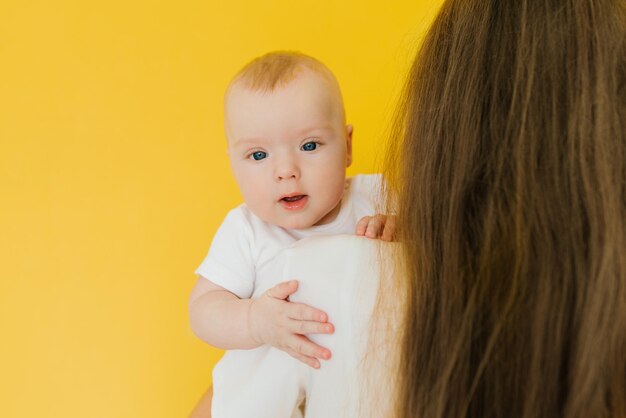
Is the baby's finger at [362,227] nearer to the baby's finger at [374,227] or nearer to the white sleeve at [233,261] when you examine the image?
the baby's finger at [374,227]

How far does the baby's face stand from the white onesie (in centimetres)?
5

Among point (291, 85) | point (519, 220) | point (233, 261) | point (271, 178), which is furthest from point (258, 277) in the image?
point (519, 220)

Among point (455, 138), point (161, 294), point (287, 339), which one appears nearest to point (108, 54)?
point (161, 294)

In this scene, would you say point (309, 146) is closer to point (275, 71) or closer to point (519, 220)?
point (275, 71)

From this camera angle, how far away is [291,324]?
2.70 feet

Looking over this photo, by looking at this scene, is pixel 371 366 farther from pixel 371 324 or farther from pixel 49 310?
pixel 49 310

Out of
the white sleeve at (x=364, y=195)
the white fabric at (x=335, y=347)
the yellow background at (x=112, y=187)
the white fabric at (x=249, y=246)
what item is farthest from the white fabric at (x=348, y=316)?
the yellow background at (x=112, y=187)

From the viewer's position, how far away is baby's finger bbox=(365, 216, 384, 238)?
3.36 feet

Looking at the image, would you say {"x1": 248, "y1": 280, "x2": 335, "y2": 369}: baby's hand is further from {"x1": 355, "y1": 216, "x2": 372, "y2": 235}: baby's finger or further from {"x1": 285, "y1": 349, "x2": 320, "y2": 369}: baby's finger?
{"x1": 355, "y1": 216, "x2": 372, "y2": 235}: baby's finger

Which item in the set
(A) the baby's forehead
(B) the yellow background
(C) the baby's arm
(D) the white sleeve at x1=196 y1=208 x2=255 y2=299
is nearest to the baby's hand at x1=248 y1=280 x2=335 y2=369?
(C) the baby's arm

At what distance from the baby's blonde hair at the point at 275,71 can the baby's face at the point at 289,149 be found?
0.01 metres

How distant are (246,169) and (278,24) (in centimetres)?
89

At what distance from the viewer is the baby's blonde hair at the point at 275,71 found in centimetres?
113

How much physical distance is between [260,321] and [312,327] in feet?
0.51
